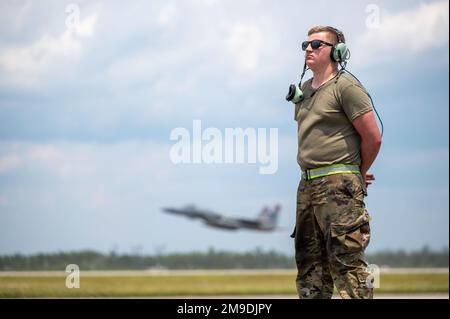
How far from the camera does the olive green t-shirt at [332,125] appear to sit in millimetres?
6453

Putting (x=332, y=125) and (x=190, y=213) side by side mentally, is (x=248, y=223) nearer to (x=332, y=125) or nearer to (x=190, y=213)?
(x=190, y=213)

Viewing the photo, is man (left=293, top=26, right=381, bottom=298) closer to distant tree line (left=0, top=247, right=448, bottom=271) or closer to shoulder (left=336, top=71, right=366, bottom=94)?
shoulder (left=336, top=71, right=366, bottom=94)

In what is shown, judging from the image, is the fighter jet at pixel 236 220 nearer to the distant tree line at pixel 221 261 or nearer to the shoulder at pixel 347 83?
the distant tree line at pixel 221 261

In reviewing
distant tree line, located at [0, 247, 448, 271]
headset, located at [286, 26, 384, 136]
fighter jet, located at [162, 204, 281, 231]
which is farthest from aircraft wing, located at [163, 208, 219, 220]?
headset, located at [286, 26, 384, 136]

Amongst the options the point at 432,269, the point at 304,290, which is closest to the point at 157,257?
the point at 432,269

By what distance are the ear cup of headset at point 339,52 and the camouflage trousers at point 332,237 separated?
94 cm

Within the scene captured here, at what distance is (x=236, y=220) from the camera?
7631cm

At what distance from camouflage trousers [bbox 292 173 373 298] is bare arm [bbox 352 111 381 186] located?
0.18 metres

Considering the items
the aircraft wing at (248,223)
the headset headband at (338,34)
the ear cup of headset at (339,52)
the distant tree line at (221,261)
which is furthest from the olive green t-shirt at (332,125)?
the aircraft wing at (248,223)

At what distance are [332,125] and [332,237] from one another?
885mm

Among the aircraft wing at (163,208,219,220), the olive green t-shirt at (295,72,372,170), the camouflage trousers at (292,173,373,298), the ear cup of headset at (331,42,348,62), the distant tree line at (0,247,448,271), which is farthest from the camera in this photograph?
the aircraft wing at (163,208,219,220)

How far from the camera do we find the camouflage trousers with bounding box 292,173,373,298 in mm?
6348
